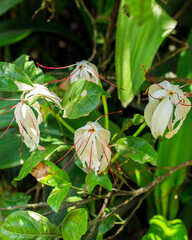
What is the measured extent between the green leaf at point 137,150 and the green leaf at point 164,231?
16 cm

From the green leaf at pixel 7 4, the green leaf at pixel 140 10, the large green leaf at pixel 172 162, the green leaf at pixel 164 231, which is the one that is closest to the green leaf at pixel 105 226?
the green leaf at pixel 164 231

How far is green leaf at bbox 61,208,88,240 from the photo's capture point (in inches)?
17.2

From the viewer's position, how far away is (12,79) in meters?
0.42

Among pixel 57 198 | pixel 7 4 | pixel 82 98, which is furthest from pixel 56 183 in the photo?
pixel 7 4

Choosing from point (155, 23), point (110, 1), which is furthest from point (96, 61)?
point (155, 23)

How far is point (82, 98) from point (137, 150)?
12cm

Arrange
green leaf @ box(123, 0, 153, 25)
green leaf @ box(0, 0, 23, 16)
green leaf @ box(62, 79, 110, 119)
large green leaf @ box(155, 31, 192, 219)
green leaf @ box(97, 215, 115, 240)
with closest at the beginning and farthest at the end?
green leaf @ box(123, 0, 153, 25), green leaf @ box(62, 79, 110, 119), green leaf @ box(97, 215, 115, 240), large green leaf @ box(155, 31, 192, 219), green leaf @ box(0, 0, 23, 16)

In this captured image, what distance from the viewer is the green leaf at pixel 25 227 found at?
1.42ft

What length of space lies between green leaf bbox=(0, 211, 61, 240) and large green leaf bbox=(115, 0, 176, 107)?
240mm

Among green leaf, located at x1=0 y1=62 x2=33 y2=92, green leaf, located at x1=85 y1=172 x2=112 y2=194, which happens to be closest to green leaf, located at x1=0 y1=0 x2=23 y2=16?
green leaf, located at x1=0 y1=62 x2=33 y2=92

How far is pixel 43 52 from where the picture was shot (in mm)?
1188

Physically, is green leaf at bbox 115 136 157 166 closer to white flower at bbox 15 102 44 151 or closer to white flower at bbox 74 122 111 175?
white flower at bbox 74 122 111 175

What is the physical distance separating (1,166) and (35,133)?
245mm

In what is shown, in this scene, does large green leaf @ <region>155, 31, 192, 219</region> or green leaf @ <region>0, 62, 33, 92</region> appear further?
large green leaf @ <region>155, 31, 192, 219</region>
